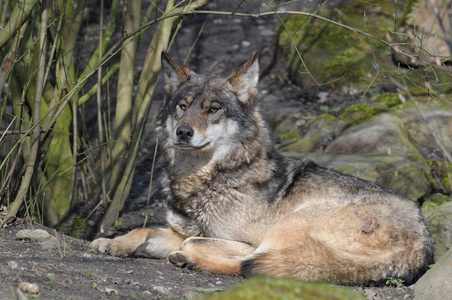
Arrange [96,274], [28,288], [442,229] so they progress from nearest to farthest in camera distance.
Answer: [28,288]
[96,274]
[442,229]

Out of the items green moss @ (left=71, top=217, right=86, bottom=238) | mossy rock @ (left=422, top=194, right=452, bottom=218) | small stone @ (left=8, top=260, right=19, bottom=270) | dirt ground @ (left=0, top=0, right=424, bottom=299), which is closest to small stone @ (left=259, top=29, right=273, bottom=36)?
mossy rock @ (left=422, top=194, right=452, bottom=218)

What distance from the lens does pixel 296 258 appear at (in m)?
5.08

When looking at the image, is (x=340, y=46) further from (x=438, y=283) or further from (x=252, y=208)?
(x=438, y=283)

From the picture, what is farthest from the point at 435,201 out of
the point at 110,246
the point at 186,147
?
the point at 110,246

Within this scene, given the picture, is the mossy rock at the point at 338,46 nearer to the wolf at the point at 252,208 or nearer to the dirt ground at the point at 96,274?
the dirt ground at the point at 96,274

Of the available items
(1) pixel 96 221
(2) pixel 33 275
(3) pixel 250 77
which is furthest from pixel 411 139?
(2) pixel 33 275

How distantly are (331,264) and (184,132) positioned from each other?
170cm

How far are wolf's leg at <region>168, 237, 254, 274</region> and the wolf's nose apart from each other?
88 cm

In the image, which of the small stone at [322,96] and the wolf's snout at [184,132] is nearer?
the wolf's snout at [184,132]

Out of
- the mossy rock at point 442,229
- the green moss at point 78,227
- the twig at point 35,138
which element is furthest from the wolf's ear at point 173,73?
the mossy rock at point 442,229

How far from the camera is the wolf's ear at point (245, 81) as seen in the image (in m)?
6.32

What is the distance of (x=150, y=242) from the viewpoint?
605 cm

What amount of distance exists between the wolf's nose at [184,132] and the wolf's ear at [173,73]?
34.3 inches

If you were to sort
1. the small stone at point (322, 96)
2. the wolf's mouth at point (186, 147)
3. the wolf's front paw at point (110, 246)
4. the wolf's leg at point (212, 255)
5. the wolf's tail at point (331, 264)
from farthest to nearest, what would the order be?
the small stone at point (322, 96)
the wolf's mouth at point (186, 147)
the wolf's front paw at point (110, 246)
the wolf's leg at point (212, 255)
the wolf's tail at point (331, 264)
